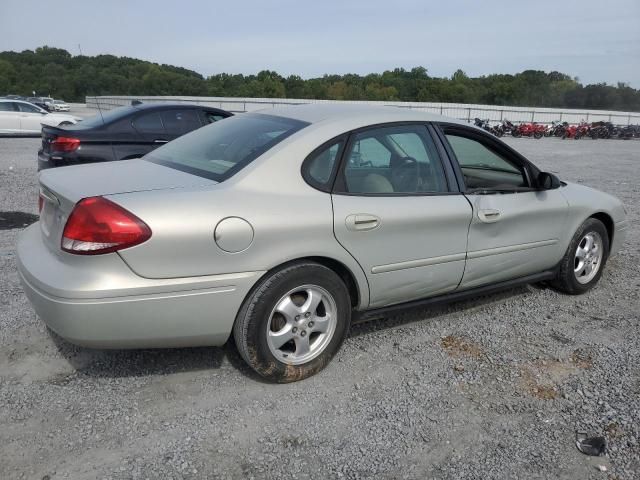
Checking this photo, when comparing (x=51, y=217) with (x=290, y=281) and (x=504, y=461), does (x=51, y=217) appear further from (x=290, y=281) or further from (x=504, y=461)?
(x=504, y=461)

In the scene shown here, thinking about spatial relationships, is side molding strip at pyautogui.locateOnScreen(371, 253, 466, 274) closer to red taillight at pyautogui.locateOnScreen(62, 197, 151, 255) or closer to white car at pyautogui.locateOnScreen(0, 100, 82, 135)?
red taillight at pyautogui.locateOnScreen(62, 197, 151, 255)

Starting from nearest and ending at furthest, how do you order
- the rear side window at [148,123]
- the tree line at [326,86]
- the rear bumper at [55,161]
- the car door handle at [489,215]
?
the car door handle at [489,215] < the rear bumper at [55,161] < the rear side window at [148,123] < the tree line at [326,86]

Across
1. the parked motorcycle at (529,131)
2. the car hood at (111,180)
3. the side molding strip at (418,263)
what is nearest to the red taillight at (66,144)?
the car hood at (111,180)

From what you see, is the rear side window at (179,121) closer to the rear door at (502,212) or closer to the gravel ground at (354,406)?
the gravel ground at (354,406)

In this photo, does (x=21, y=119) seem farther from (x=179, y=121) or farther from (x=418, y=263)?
(x=418, y=263)

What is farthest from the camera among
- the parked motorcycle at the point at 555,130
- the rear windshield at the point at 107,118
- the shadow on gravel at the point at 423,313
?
the parked motorcycle at the point at 555,130

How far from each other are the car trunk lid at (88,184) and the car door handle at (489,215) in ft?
5.98

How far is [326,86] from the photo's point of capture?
6588 centimetres

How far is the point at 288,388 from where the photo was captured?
3.11 metres

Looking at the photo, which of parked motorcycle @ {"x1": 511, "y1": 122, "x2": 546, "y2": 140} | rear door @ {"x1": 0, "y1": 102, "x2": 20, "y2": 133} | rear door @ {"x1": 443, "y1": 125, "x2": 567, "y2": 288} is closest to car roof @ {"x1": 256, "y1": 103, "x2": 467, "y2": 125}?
rear door @ {"x1": 443, "y1": 125, "x2": 567, "y2": 288}

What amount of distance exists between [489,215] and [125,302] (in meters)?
2.40

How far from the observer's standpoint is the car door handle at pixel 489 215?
3.75 m

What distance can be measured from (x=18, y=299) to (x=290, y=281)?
2354 mm

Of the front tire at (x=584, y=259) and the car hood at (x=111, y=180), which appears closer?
the car hood at (x=111, y=180)
